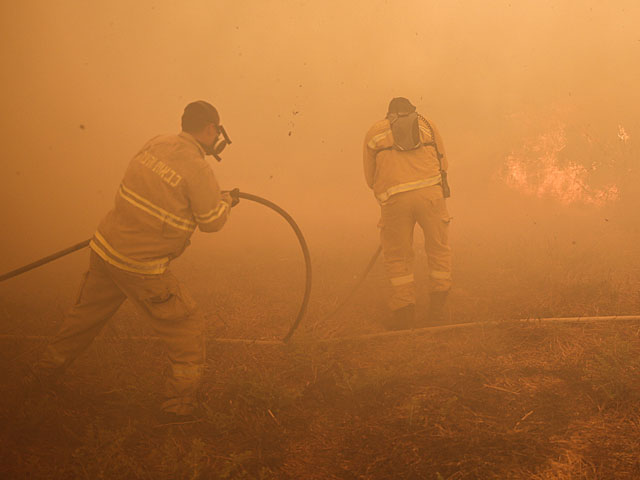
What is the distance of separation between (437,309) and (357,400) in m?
1.56

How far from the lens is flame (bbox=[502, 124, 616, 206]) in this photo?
7590 mm

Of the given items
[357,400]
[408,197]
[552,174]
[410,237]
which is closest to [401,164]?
[408,197]

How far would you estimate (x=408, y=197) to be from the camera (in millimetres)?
4117

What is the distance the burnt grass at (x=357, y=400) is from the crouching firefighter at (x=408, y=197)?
16.3 inches

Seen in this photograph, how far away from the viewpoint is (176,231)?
2916 mm

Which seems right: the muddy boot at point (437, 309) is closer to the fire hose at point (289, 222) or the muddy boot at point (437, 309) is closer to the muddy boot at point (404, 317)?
the muddy boot at point (404, 317)

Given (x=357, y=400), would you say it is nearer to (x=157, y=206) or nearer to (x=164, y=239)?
(x=164, y=239)

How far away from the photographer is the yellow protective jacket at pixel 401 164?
412 centimetres

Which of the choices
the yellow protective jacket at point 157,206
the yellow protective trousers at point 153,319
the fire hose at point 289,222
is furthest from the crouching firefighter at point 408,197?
the yellow protective trousers at point 153,319

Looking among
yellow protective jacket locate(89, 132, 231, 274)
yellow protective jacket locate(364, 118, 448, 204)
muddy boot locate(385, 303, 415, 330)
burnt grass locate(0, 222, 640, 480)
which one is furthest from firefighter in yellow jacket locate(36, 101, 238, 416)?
muddy boot locate(385, 303, 415, 330)

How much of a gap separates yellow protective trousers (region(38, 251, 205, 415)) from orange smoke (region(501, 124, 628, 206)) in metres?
6.82

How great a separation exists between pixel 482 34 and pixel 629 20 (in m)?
2.80

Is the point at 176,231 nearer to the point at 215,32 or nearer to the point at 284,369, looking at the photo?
the point at 284,369

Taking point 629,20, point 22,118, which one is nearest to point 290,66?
point 22,118
